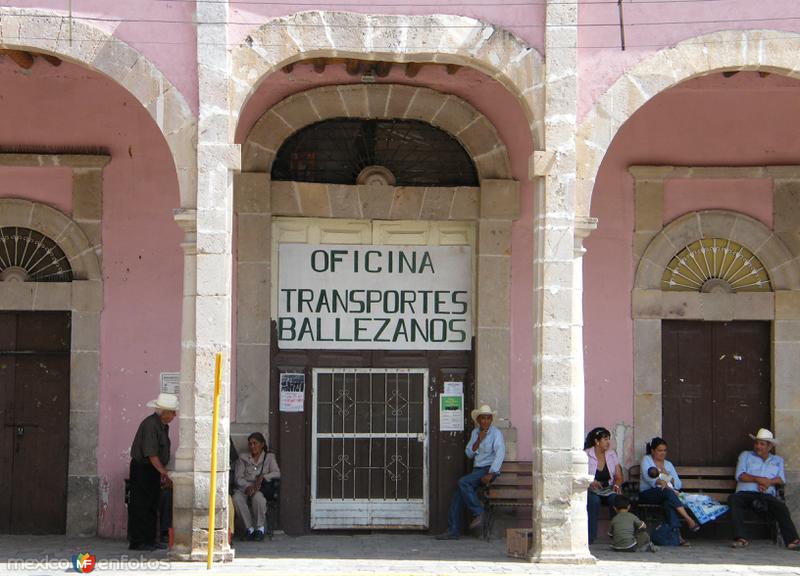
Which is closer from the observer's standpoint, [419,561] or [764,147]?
[419,561]

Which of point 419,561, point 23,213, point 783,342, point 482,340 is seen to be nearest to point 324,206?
point 482,340

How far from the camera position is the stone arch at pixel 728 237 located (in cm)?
1379

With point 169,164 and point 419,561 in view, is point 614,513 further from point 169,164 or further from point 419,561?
point 169,164

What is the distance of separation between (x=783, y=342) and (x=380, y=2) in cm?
529

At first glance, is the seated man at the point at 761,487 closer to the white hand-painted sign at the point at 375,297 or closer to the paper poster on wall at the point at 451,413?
the paper poster on wall at the point at 451,413

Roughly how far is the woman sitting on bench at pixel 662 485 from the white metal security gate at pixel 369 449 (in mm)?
2115

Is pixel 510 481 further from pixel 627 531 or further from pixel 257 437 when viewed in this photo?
pixel 257 437

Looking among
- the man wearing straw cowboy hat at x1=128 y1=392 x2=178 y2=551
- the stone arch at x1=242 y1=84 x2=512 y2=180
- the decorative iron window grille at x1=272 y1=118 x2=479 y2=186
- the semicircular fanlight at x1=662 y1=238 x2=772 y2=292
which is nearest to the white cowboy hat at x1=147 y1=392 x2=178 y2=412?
the man wearing straw cowboy hat at x1=128 y1=392 x2=178 y2=551

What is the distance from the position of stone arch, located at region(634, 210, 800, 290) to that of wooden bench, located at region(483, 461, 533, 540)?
232 cm

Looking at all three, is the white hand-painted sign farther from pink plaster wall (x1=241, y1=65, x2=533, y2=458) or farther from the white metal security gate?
pink plaster wall (x1=241, y1=65, x2=533, y2=458)

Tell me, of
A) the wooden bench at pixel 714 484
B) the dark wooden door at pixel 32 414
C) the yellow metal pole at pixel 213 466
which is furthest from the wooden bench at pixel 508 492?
the dark wooden door at pixel 32 414

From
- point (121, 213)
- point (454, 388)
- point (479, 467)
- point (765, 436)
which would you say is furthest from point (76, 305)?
point (765, 436)

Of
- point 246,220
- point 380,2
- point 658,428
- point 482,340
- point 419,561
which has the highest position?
point 380,2

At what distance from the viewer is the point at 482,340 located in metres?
13.6
